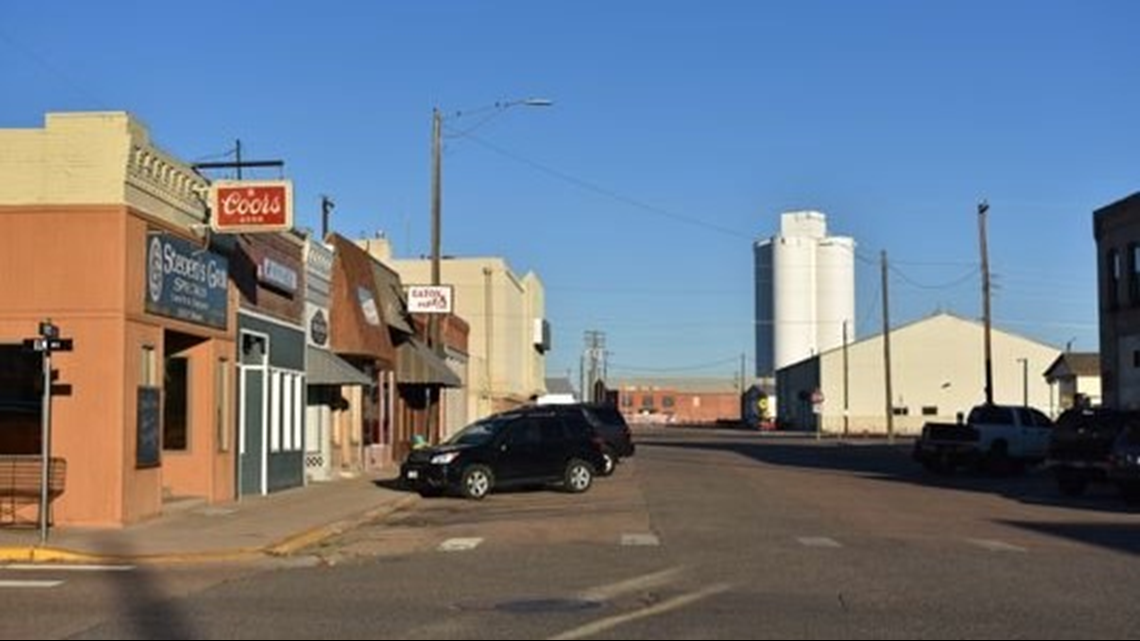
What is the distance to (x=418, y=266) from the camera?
82.4 metres

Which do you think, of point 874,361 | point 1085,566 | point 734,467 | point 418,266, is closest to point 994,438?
point 734,467

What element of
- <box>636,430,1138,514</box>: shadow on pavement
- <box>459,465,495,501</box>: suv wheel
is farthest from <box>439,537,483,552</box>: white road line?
<box>636,430,1138,514</box>: shadow on pavement

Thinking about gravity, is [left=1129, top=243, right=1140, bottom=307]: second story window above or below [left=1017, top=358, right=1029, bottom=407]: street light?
above

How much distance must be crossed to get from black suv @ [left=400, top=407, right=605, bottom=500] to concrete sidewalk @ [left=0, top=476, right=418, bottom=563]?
1.67 meters

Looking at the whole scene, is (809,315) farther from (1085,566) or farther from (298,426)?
(1085,566)

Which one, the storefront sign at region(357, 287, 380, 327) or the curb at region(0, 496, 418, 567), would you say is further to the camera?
the storefront sign at region(357, 287, 380, 327)

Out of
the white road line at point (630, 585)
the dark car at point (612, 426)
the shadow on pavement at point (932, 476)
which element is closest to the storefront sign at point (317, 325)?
the dark car at point (612, 426)

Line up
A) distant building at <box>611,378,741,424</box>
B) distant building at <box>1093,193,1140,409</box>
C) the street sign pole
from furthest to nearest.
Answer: distant building at <box>611,378,741,424</box> < distant building at <box>1093,193,1140,409</box> < the street sign pole

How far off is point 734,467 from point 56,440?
2520cm

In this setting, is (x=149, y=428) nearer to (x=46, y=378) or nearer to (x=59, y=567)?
(x=46, y=378)

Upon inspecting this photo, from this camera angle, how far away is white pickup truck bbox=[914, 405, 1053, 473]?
3975cm

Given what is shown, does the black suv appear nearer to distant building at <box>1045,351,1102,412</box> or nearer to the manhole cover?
the manhole cover

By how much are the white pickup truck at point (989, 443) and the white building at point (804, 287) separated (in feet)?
201

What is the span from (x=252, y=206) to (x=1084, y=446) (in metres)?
17.5
